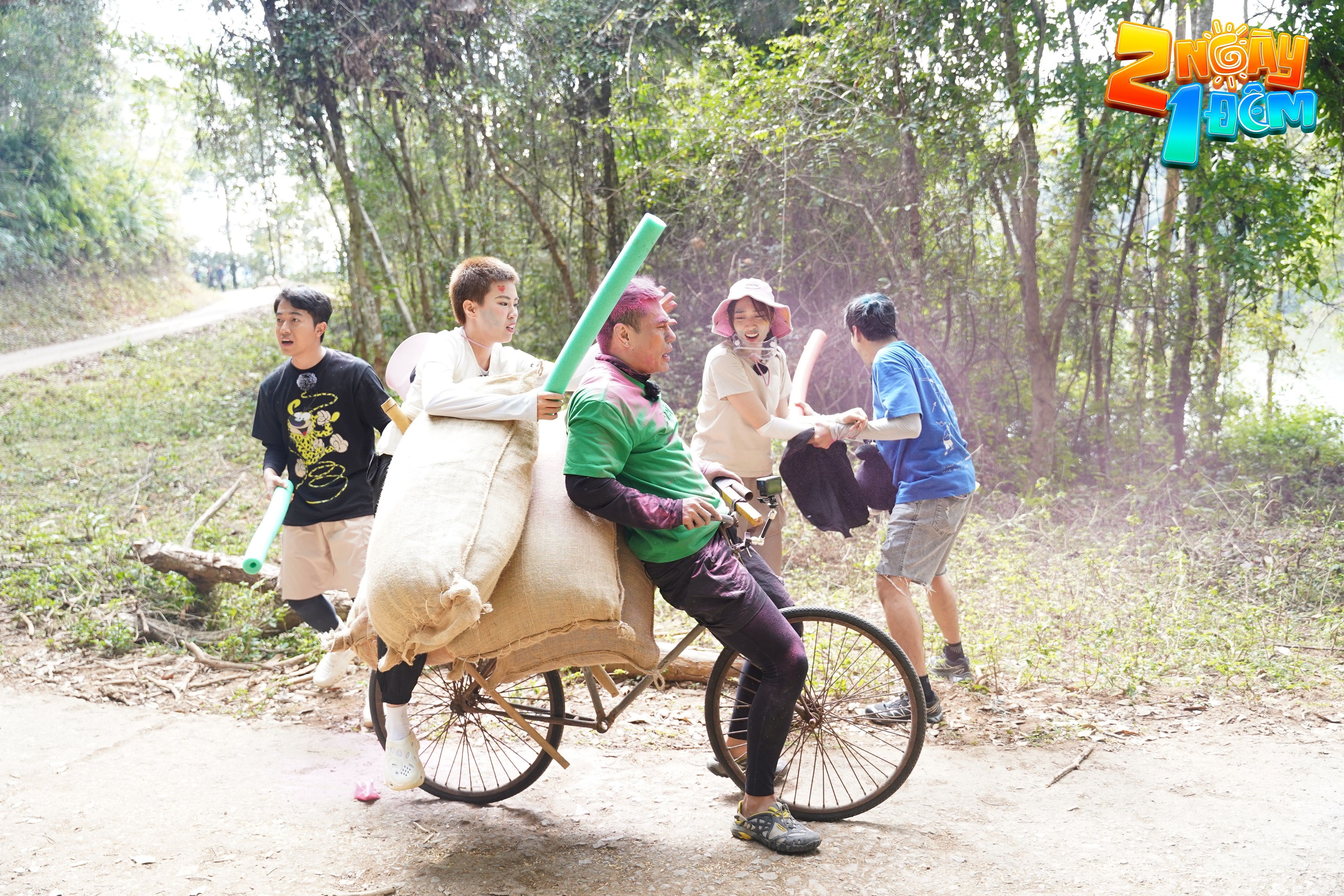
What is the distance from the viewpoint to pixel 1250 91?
7.39 m

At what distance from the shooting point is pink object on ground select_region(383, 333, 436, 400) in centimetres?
352

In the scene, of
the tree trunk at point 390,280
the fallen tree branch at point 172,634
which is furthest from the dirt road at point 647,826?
the tree trunk at point 390,280

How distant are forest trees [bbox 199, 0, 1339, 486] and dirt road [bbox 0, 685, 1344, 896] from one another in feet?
17.0

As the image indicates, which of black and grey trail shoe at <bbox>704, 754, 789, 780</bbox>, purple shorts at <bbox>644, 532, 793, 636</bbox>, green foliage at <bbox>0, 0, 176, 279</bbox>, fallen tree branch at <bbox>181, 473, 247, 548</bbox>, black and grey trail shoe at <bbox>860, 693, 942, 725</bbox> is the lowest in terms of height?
black and grey trail shoe at <bbox>704, 754, 789, 780</bbox>

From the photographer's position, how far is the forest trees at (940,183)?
7770mm

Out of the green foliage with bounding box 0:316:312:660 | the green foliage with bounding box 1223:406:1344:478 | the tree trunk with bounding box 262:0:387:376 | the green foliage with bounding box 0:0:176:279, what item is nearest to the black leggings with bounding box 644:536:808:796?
the green foliage with bounding box 0:316:312:660

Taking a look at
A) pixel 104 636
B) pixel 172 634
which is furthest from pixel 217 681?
pixel 104 636

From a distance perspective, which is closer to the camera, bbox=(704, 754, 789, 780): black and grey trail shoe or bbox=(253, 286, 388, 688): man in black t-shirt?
bbox=(704, 754, 789, 780): black and grey trail shoe

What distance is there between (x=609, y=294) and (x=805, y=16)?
6642mm

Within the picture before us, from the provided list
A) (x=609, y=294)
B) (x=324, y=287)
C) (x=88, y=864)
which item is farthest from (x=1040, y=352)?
(x=324, y=287)

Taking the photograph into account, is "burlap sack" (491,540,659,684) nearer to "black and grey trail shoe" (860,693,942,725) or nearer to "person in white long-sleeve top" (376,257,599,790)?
"person in white long-sleeve top" (376,257,599,790)

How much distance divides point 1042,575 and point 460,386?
4.70 metres

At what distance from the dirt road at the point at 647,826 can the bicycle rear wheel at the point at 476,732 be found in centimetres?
11

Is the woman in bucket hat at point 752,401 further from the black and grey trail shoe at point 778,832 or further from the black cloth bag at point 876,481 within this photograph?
the black and grey trail shoe at point 778,832
